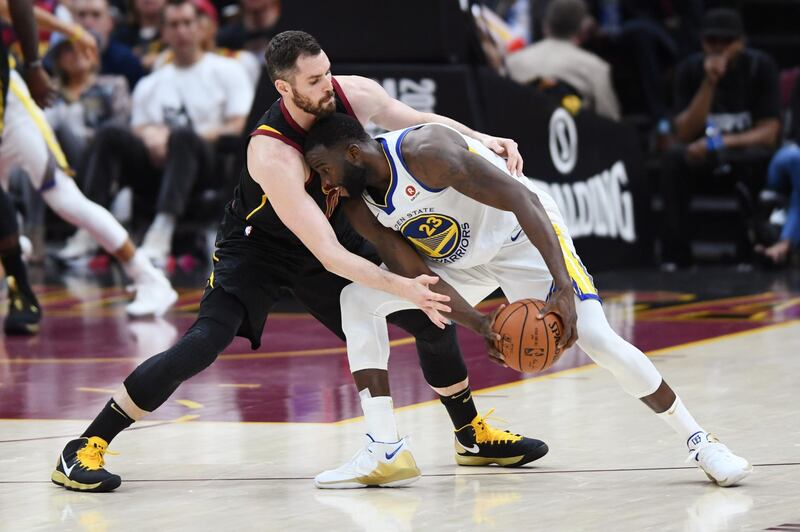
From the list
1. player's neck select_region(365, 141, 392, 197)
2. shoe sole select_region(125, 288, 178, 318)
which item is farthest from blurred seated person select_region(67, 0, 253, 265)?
player's neck select_region(365, 141, 392, 197)

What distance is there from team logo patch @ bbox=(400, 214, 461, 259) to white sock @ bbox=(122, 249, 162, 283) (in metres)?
4.37

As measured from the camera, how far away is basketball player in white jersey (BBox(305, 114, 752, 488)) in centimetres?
470

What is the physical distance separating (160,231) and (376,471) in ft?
24.2

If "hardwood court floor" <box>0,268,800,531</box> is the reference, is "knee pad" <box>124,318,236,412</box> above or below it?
above

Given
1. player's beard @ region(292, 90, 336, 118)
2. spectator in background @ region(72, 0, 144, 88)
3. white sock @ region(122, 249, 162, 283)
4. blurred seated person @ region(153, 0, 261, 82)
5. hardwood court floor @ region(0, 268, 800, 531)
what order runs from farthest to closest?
spectator in background @ region(72, 0, 144, 88) → blurred seated person @ region(153, 0, 261, 82) → white sock @ region(122, 249, 162, 283) → player's beard @ region(292, 90, 336, 118) → hardwood court floor @ region(0, 268, 800, 531)

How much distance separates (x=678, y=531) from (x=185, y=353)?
1827 mm

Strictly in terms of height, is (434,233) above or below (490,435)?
above

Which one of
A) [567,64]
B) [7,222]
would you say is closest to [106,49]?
[567,64]

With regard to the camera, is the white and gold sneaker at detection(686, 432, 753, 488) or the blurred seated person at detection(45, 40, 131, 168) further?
the blurred seated person at detection(45, 40, 131, 168)

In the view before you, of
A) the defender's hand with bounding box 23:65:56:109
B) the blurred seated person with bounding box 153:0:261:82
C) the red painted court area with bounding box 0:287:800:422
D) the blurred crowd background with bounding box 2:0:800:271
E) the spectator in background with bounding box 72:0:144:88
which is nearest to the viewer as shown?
the red painted court area with bounding box 0:287:800:422

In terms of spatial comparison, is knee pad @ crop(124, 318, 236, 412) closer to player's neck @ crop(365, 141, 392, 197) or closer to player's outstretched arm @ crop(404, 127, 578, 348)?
player's neck @ crop(365, 141, 392, 197)

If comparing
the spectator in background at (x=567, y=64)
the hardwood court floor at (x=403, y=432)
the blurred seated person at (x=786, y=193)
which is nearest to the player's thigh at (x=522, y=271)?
the hardwood court floor at (x=403, y=432)

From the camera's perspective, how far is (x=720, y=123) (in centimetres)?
1162

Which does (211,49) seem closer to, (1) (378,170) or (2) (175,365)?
(2) (175,365)
